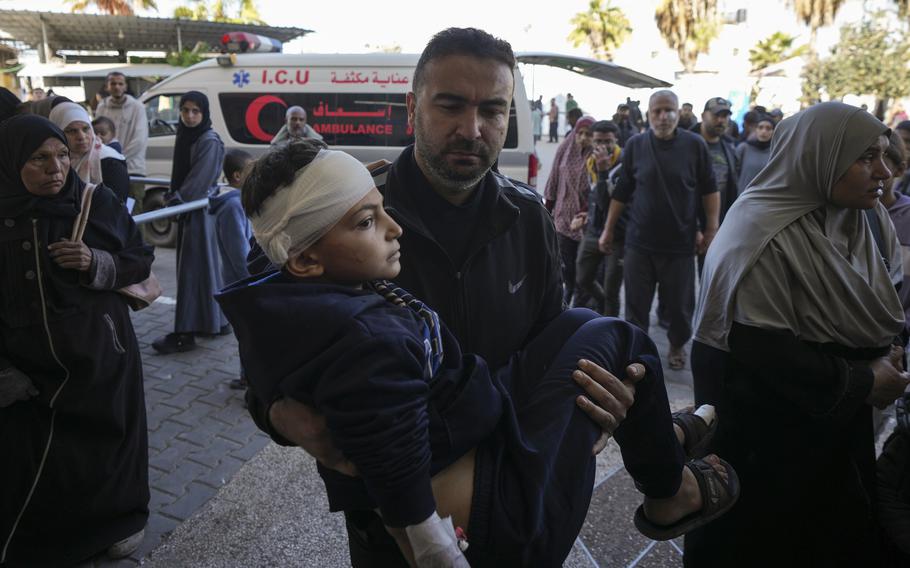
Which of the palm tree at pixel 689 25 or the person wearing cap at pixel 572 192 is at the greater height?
the palm tree at pixel 689 25

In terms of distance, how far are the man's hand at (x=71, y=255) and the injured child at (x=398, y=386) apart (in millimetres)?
1627

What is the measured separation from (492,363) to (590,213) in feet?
→ 14.0

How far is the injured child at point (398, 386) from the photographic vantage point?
125 cm

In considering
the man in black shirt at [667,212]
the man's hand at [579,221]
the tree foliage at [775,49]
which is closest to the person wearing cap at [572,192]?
the man's hand at [579,221]

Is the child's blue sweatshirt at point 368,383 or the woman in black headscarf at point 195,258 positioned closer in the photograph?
the child's blue sweatshirt at point 368,383

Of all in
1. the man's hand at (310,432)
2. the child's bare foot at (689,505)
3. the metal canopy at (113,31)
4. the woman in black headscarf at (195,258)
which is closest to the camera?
the man's hand at (310,432)

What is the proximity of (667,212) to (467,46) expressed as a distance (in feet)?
11.7

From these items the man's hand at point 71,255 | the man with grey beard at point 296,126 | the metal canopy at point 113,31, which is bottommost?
the man's hand at point 71,255

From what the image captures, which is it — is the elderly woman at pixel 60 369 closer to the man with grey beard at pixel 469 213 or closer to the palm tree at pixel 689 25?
the man with grey beard at pixel 469 213

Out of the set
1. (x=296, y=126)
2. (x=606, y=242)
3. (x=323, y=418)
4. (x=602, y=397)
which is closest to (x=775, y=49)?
(x=296, y=126)

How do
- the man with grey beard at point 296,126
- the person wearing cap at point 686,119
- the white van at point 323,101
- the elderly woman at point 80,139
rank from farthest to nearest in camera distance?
the person wearing cap at point 686,119 → the white van at point 323,101 → the man with grey beard at point 296,126 → the elderly woman at point 80,139

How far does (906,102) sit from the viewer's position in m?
20.8

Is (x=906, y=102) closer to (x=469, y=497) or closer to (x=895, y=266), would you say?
(x=895, y=266)

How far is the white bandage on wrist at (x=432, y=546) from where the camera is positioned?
4.09 feet
